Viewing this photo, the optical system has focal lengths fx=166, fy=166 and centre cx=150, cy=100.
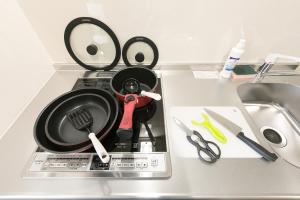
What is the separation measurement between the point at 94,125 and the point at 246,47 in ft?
2.55

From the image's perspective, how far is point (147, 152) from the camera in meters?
0.53

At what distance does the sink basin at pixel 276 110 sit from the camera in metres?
0.77

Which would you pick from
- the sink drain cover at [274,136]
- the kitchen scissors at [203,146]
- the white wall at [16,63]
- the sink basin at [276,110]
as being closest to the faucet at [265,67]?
the sink basin at [276,110]

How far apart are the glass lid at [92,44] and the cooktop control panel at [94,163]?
47 centimetres

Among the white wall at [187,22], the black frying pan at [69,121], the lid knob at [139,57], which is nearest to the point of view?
the black frying pan at [69,121]

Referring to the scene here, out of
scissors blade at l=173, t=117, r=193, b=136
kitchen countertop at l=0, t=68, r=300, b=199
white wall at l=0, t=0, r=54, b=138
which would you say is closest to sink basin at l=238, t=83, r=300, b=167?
kitchen countertop at l=0, t=68, r=300, b=199

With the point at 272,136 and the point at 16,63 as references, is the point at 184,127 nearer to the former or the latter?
the point at 272,136

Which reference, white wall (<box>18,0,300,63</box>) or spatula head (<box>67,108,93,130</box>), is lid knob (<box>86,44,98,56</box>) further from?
spatula head (<box>67,108,93,130</box>)

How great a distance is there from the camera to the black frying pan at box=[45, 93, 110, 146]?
0.57 meters

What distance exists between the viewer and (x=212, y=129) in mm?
609

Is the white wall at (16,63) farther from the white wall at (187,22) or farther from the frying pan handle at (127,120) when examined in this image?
the frying pan handle at (127,120)

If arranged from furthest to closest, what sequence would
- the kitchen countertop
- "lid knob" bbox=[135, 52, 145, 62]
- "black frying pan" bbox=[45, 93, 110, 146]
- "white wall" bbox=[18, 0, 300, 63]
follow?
"lid knob" bbox=[135, 52, 145, 62], "white wall" bbox=[18, 0, 300, 63], "black frying pan" bbox=[45, 93, 110, 146], the kitchen countertop

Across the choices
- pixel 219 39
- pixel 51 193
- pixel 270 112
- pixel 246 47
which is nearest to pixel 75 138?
pixel 51 193

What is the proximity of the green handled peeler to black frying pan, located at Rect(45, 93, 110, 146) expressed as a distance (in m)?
0.35
